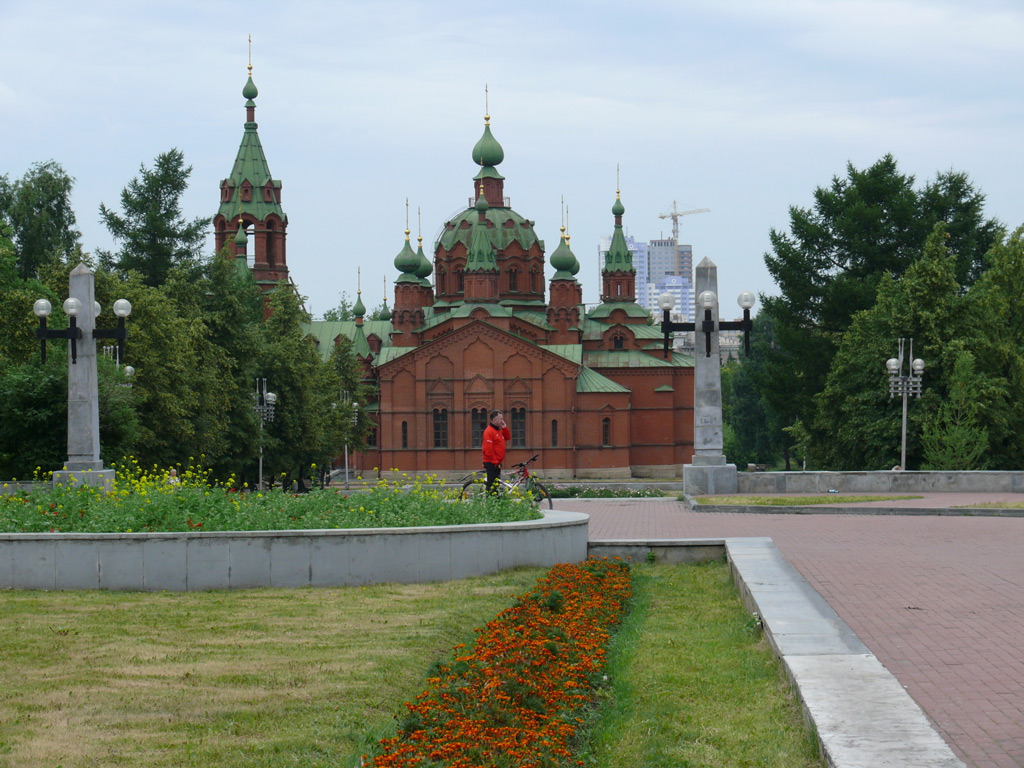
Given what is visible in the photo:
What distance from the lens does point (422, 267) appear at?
86.6 meters

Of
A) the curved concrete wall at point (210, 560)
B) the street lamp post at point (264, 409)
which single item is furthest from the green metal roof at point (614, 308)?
the curved concrete wall at point (210, 560)

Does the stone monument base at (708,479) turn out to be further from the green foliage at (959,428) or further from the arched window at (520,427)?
the arched window at (520,427)

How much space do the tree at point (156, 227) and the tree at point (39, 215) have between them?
1.72 metres

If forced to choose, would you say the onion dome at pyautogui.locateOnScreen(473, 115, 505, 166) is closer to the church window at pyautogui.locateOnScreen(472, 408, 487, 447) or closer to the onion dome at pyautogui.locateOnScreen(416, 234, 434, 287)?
the onion dome at pyautogui.locateOnScreen(416, 234, 434, 287)

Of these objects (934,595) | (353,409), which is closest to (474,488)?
(934,595)

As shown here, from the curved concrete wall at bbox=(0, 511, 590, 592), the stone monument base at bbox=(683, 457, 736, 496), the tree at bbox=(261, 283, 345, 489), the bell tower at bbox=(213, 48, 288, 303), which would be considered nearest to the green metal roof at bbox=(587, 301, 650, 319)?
the bell tower at bbox=(213, 48, 288, 303)

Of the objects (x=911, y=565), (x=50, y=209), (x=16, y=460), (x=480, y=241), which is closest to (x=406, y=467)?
(x=480, y=241)

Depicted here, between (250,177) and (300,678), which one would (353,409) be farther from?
(300,678)

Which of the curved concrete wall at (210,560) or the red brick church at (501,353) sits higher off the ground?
the red brick church at (501,353)

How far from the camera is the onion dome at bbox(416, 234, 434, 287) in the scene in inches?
3393

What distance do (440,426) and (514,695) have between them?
6898cm

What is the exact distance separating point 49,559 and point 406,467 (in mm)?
63201

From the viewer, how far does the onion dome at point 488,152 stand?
281 feet

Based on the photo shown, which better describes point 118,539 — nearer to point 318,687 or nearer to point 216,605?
point 216,605
